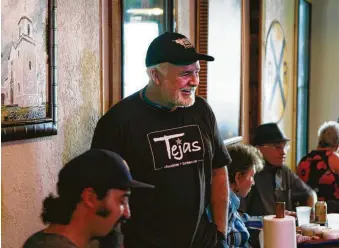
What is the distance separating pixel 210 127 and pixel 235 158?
2.27 feet

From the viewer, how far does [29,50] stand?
94.4 inches

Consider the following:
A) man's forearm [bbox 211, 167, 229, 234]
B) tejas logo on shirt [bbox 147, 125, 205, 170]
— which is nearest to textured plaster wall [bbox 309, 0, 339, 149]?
man's forearm [bbox 211, 167, 229, 234]

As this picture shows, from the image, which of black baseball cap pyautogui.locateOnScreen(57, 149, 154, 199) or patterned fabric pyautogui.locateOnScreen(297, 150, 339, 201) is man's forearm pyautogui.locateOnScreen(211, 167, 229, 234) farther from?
patterned fabric pyautogui.locateOnScreen(297, 150, 339, 201)

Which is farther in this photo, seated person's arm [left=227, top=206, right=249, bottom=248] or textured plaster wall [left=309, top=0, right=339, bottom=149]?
textured plaster wall [left=309, top=0, right=339, bottom=149]

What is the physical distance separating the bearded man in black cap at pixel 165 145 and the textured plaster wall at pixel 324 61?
5609mm

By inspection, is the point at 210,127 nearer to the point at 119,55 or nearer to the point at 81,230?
the point at 119,55

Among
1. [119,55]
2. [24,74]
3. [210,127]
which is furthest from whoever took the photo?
[119,55]

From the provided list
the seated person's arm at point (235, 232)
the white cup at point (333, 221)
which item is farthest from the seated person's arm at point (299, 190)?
the seated person's arm at point (235, 232)

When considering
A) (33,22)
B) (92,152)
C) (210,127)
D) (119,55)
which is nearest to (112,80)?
(119,55)

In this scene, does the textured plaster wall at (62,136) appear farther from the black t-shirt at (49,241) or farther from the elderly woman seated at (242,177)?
the elderly woman seated at (242,177)

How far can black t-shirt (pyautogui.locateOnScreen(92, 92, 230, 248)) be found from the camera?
2.68m

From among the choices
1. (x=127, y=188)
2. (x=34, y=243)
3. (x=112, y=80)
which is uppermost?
(x=112, y=80)

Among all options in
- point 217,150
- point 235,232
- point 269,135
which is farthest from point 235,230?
point 269,135

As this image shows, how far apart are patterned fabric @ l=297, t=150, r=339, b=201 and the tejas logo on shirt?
7.79 feet
